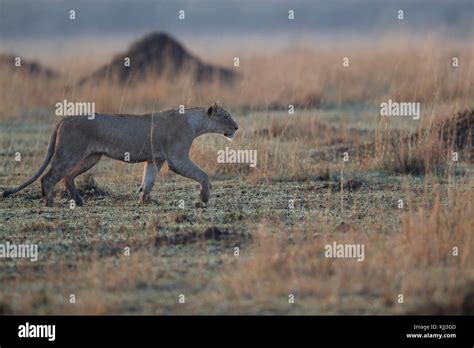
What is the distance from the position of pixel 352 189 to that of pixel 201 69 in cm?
1365

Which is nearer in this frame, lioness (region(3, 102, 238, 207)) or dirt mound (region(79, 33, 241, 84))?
lioness (region(3, 102, 238, 207))

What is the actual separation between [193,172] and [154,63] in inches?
514

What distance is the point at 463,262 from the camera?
397 inches

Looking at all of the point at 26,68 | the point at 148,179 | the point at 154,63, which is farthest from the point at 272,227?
the point at 26,68

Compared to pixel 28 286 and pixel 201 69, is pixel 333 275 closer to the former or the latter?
pixel 28 286

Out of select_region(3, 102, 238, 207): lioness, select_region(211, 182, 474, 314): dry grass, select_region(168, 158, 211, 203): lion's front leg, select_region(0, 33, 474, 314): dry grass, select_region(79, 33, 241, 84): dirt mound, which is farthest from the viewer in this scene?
select_region(79, 33, 241, 84): dirt mound

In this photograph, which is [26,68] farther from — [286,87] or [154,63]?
[286,87]

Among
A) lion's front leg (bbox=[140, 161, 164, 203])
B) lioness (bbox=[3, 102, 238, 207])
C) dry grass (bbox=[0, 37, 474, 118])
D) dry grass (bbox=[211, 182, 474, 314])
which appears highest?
dry grass (bbox=[0, 37, 474, 118])

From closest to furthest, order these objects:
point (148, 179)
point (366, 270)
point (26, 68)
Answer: point (366, 270) < point (148, 179) < point (26, 68)

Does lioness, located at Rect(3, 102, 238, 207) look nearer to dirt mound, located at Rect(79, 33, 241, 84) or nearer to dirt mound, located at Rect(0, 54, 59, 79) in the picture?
dirt mound, located at Rect(79, 33, 241, 84)

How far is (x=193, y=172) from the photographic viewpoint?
13.2 metres

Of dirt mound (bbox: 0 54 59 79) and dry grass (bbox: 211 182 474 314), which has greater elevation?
dirt mound (bbox: 0 54 59 79)

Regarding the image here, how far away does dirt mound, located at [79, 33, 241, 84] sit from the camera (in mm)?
25589

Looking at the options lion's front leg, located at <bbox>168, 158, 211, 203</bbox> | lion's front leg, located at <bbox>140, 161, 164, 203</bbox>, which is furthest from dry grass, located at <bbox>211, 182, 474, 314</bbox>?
lion's front leg, located at <bbox>140, 161, 164, 203</bbox>
